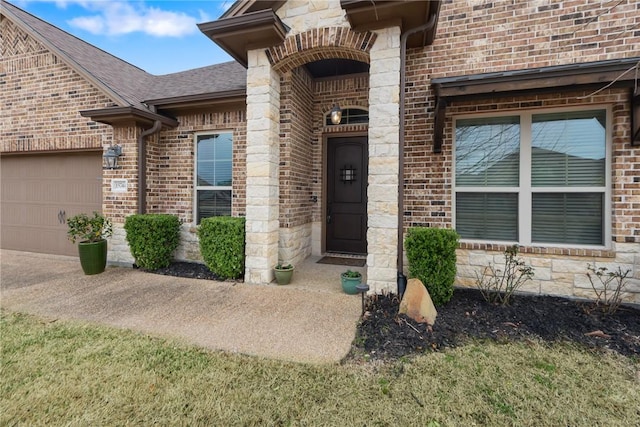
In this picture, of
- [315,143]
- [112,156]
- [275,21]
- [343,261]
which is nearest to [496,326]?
[343,261]

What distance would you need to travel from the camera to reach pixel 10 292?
414 cm

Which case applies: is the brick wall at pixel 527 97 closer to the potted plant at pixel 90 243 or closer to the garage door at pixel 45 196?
the potted plant at pixel 90 243

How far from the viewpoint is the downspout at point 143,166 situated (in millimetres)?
5465

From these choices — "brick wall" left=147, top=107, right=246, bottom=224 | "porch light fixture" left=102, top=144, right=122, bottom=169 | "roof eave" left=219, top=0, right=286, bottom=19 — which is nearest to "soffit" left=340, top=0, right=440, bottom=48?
"roof eave" left=219, top=0, right=286, bottom=19

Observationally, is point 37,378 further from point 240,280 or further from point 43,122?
point 43,122

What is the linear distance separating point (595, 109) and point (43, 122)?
31.9 ft

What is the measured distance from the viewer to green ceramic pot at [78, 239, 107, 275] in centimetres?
497

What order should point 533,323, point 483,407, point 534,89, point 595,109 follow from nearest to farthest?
point 483,407
point 533,323
point 534,89
point 595,109

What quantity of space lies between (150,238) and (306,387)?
164 inches

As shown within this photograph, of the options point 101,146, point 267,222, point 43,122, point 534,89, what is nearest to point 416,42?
point 534,89

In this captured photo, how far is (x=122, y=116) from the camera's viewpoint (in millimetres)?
5176

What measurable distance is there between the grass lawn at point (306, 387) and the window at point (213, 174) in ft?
10.9

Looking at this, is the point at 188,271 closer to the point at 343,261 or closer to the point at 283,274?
the point at 283,274

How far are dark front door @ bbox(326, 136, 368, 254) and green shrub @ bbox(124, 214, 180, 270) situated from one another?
123 inches
